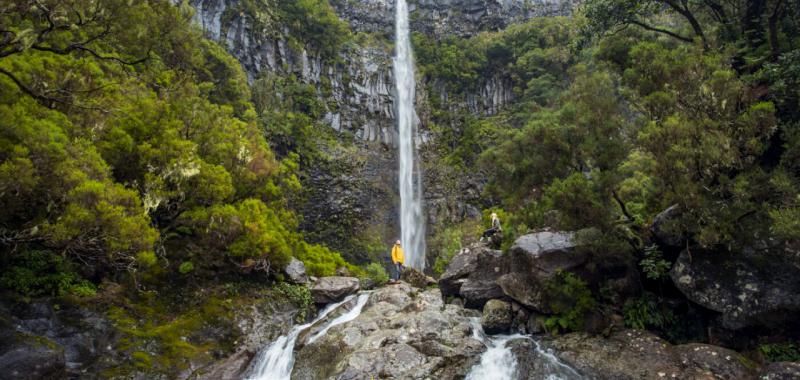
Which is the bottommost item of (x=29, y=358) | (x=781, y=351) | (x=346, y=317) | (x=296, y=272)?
(x=346, y=317)

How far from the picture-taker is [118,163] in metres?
11.5

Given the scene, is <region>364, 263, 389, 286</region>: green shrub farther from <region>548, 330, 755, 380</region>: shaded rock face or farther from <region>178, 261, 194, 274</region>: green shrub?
<region>548, 330, 755, 380</region>: shaded rock face

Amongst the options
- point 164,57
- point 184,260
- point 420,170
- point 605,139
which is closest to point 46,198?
point 184,260

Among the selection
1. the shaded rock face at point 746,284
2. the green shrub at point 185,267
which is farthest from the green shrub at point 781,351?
the green shrub at point 185,267

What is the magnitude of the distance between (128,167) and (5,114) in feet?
12.9

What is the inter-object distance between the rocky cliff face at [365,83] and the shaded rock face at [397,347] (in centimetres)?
1972

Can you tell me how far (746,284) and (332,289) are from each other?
11868 mm

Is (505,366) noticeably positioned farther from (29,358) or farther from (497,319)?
(29,358)

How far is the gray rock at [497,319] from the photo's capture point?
1136cm

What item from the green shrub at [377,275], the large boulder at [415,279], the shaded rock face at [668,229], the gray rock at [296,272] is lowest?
the green shrub at [377,275]

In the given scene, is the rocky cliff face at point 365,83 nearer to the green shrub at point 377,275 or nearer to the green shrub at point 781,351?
the green shrub at point 377,275

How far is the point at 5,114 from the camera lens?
25.8ft

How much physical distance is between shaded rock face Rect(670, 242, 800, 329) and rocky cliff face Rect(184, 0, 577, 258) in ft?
80.0

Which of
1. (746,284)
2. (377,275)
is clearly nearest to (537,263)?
(746,284)
